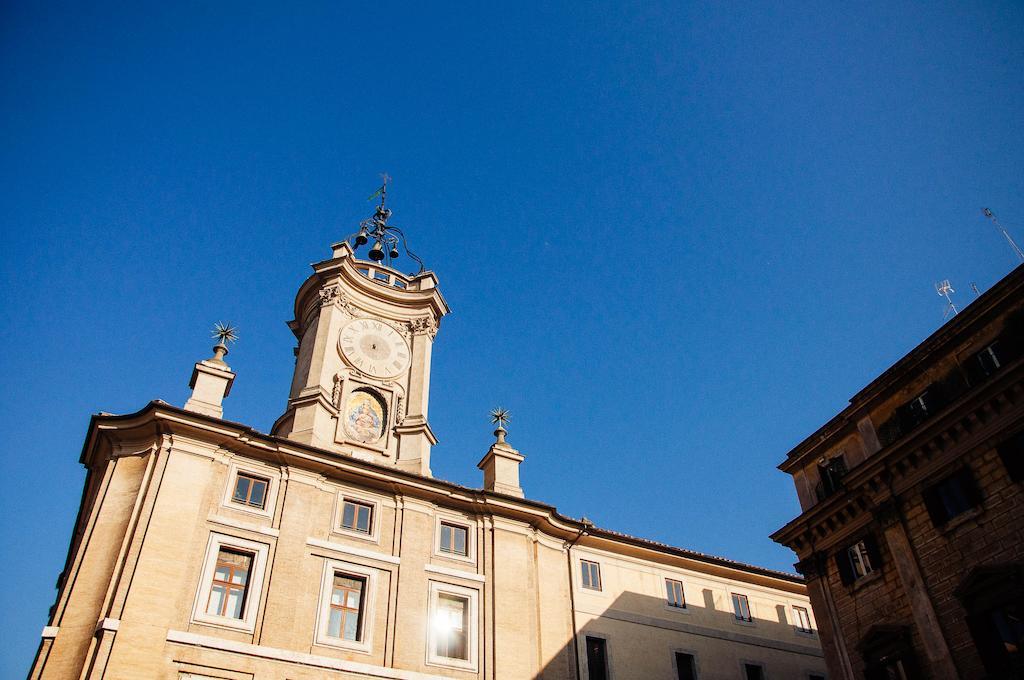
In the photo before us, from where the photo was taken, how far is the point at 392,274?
153 feet

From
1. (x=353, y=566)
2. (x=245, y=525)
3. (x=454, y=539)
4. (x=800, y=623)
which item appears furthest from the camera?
(x=800, y=623)

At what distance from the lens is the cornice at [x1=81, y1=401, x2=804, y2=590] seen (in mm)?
30016

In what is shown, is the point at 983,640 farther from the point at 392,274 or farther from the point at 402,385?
the point at 392,274

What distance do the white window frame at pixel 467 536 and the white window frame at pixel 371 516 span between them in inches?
98.2

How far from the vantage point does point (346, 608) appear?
29922 millimetres

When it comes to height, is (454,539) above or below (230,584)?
above

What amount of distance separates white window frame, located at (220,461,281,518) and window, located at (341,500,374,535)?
279 cm

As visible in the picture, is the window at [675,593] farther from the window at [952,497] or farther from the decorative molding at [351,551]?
the window at [952,497]

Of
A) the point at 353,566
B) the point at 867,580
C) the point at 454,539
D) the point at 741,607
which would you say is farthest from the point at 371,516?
the point at 741,607

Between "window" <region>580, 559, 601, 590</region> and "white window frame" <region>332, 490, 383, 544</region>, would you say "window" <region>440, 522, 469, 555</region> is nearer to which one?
"white window frame" <region>332, 490, 383, 544</region>

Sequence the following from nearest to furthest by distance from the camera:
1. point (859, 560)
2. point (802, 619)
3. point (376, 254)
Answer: point (859, 560) < point (802, 619) < point (376, 254)

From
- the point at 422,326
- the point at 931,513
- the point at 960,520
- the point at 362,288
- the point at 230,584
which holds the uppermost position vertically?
the point at 362,288

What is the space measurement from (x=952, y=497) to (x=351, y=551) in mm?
21201

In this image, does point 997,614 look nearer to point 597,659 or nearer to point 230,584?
point 597,659
